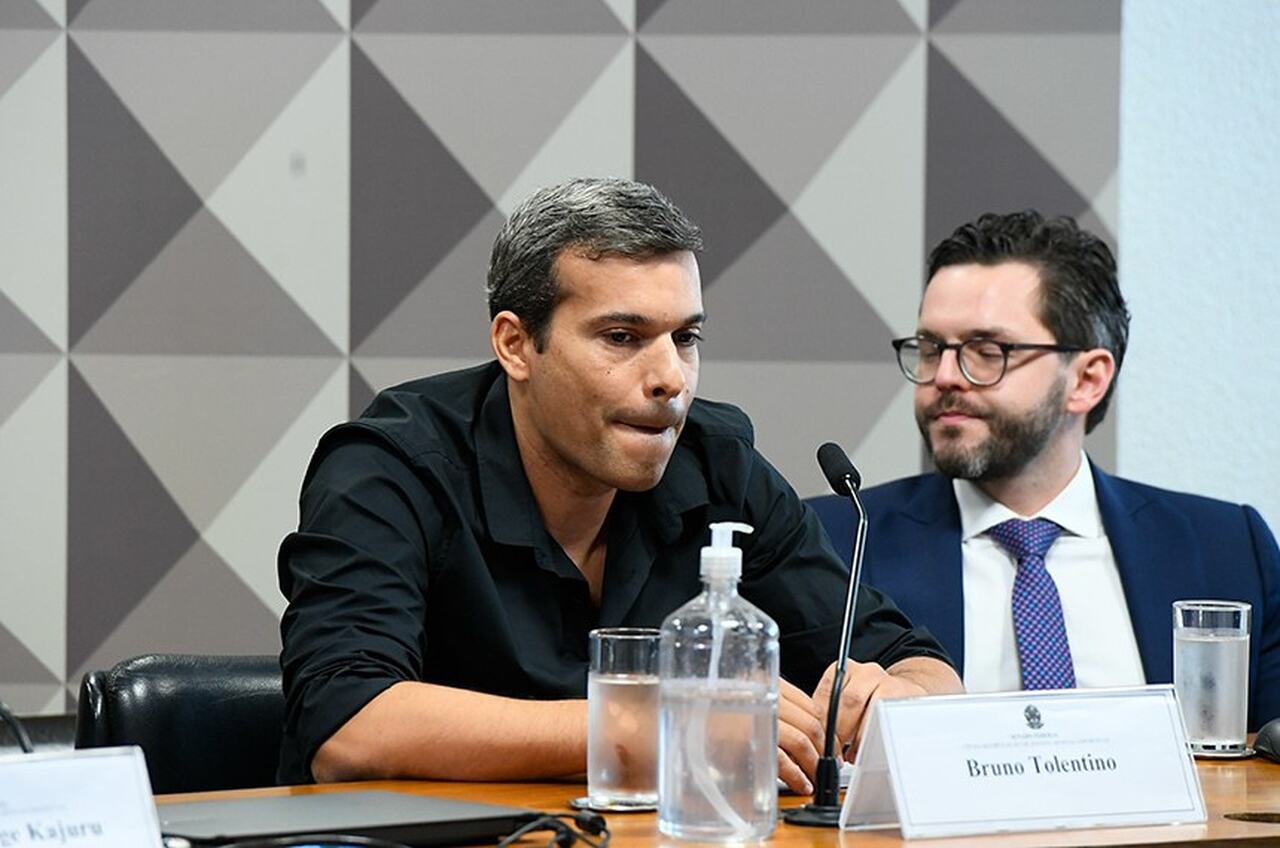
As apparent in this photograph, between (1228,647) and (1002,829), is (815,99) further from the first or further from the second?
(1002,829)

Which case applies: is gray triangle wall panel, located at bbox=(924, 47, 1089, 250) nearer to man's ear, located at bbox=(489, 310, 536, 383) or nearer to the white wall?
the white wall

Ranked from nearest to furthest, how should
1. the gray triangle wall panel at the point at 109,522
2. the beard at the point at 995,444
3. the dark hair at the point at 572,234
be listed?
the dark hair at the point at 572,234
the beard at the point at 995,444
the gray triangle wall panel at the point at 109,522

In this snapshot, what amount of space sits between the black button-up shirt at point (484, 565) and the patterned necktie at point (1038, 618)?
1.33 feet

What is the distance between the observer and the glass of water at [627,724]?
1.49m

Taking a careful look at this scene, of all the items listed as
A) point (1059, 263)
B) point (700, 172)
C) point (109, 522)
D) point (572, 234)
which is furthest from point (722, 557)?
point (109, 522)

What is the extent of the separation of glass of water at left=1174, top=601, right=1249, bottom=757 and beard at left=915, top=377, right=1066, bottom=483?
75 centimetres

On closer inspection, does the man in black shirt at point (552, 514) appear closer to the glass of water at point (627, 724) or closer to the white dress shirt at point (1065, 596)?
the glass of water at point (627, 724)

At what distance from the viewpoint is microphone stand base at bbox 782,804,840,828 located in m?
1.44

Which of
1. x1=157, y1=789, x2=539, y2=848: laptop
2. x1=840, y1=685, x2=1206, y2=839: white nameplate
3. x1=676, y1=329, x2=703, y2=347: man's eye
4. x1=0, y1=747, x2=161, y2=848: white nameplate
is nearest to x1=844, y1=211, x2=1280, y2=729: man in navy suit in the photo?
x1=676, y1=329, x2=703, y2=347: man's eye

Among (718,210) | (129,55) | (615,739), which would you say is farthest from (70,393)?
(615,739)

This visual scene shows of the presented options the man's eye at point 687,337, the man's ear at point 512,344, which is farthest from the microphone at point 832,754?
the man's ear at point 512,344

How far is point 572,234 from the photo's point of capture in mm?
2020

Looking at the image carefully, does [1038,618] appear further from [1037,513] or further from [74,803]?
[74,803]

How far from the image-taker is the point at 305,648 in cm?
178
